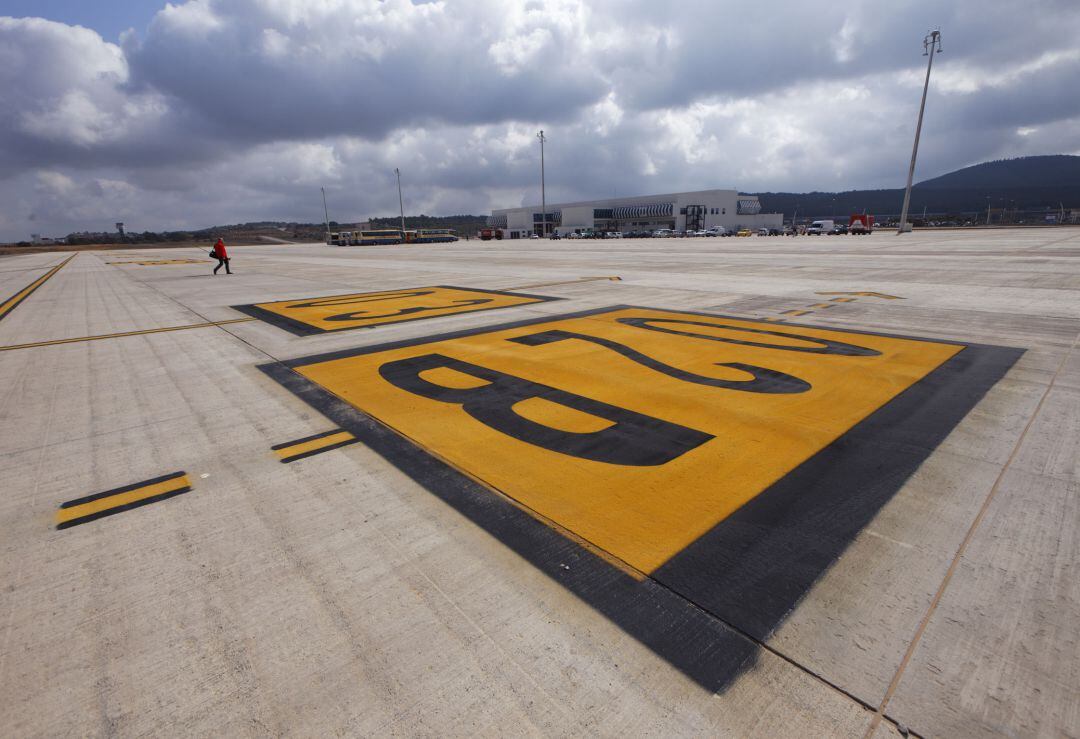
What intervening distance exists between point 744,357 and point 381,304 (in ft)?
30.0

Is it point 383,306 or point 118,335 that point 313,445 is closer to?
point 118,335

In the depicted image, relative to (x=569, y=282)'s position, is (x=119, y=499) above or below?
below

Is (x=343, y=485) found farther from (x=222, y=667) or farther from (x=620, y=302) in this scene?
(x=620, y=302)

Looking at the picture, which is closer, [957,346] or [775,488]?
[775,488]

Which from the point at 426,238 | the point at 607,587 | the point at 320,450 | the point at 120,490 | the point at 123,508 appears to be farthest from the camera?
the point at 426,238

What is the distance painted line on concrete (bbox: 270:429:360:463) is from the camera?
422 cm

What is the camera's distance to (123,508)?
11.5 feet

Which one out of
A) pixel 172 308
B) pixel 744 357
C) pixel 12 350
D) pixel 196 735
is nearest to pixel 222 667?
pixel 196 735

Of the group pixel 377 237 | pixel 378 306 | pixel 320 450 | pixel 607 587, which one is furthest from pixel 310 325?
pixel 377 237

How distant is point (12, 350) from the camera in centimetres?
862

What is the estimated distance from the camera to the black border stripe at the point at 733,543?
7.63 feet

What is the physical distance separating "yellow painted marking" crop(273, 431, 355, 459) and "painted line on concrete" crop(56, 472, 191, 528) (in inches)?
26.7

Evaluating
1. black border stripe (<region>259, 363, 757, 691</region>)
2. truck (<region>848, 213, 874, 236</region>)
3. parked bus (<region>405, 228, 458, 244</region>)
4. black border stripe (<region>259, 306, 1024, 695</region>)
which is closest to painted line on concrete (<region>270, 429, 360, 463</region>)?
black border stripe (<region>259, 306, 1024, 695</region>)

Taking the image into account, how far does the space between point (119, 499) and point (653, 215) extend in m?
116
